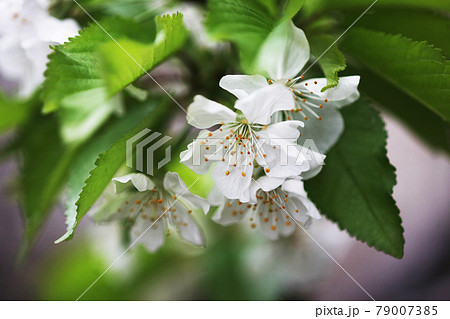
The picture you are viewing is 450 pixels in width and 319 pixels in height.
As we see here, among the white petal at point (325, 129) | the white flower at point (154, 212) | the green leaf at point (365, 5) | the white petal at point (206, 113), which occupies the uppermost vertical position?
the green leaf at point (365, 5)

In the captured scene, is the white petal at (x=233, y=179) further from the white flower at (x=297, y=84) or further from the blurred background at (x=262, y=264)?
the blurred background at (x=262, y=264)

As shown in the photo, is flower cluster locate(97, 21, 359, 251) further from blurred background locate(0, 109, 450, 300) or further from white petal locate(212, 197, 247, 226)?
blurred background locate(0, 109, 450, 300)

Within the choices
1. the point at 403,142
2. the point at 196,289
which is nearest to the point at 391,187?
the point at 196,289

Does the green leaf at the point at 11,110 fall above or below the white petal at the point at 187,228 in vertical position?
above

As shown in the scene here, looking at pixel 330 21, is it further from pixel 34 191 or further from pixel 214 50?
pixel 34 191

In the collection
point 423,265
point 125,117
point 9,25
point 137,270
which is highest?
point 9,25

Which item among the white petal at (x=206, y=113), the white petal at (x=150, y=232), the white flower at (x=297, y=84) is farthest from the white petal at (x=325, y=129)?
the white petal at (x=150, y=232)

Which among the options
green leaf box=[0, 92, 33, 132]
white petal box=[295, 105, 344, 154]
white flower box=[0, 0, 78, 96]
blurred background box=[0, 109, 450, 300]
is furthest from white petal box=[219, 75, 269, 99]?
blurred background box=[0, 109, 450, 300]

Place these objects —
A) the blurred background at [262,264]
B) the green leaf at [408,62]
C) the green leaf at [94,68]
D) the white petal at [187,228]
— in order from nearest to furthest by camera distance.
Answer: the green leaf at [94,68], the green leaf at [408,62], the white petal at [187,228], the blurred background at [262,264]
